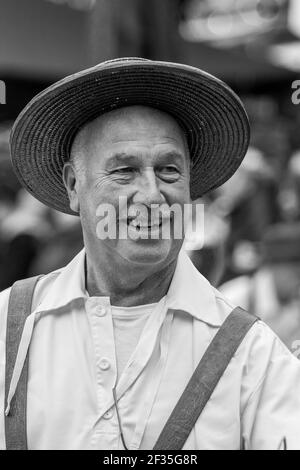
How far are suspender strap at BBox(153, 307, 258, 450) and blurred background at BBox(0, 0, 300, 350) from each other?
5.32ft

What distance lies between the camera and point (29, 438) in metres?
2.51

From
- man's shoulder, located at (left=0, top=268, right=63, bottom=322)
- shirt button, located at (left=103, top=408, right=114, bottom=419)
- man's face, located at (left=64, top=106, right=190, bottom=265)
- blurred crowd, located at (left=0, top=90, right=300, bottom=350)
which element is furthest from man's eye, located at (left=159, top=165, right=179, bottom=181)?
blurred crowd, located at (left=0, top=90, right=300, bottom=350)

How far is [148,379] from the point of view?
2.58 m

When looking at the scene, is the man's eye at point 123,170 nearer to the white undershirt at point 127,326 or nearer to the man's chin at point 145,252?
the man's chin at point 145,252

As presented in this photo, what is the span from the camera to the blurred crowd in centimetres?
623

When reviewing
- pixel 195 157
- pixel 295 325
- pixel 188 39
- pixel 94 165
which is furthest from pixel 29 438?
pixel 188 39

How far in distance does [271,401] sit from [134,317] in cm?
47

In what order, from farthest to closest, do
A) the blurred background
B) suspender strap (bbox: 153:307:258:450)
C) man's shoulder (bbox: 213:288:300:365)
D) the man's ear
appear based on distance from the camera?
1. the blurred background
2. the man's ear
3. man's shoulder (bbox: 213:288:300:365)
4. suspender strap (bbox: 153:307:258:450)

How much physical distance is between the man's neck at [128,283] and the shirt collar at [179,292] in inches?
1.4

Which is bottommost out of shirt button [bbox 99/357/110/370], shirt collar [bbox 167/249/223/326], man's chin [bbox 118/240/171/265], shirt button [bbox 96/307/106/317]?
shirt button [bbox 99/357/110/370]

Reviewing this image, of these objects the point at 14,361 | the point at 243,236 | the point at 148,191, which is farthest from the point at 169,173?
the point at 243,236

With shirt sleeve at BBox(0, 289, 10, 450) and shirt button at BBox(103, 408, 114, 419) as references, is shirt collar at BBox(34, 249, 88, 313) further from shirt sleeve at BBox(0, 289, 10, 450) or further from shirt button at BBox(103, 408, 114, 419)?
shirt button at BBox(103, 408, 114, 419)

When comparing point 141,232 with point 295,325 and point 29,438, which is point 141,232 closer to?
point 29,438
